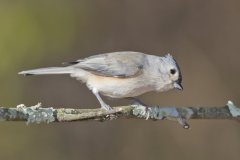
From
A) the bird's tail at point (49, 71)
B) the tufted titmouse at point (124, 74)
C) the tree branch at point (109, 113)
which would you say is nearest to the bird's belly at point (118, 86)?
the tufted titmouse at point (124, 74)

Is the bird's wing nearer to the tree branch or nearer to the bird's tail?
the bird's tail

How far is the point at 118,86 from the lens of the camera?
4.53 metres

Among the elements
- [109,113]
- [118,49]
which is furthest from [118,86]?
[118,49]

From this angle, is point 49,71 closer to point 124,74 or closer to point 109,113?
point 124,74

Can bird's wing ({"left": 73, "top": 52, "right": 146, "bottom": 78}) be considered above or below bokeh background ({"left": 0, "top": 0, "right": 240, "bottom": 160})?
below

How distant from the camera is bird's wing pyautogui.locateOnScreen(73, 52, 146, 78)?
4.63 metres

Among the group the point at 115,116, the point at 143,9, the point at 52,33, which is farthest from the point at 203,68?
the point at 115,116

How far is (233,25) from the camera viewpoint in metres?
7.15

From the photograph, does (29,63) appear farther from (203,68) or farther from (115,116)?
(115,116)

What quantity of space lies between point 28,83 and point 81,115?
290 cm

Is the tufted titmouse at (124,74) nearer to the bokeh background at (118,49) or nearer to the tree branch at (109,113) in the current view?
the tree branch at (109,113)

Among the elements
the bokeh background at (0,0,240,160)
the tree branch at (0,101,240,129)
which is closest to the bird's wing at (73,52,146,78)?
the tree branch at (0,101,240,129)

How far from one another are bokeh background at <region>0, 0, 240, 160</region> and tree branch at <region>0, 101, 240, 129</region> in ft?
7.87

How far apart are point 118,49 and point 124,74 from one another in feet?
7.17
